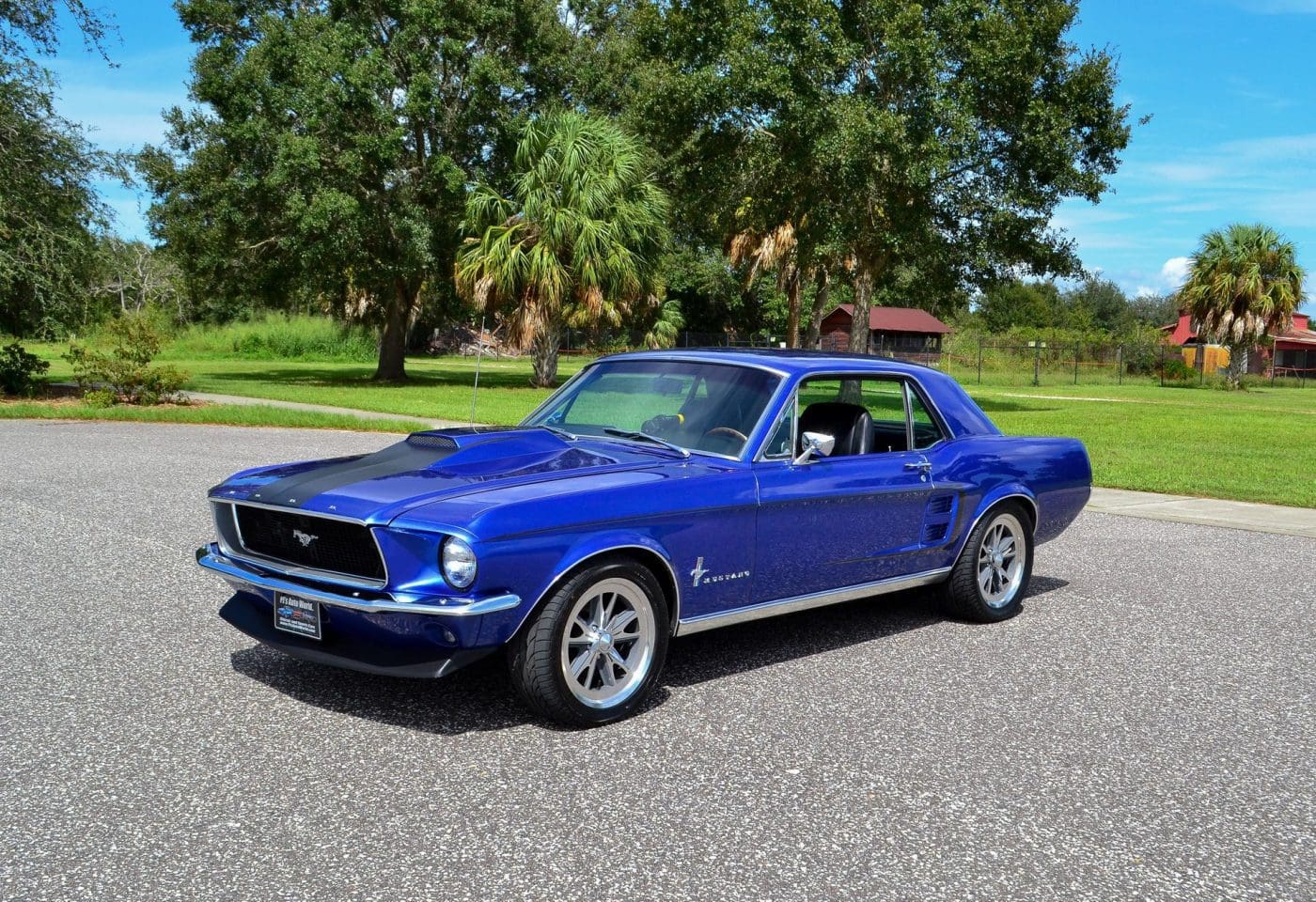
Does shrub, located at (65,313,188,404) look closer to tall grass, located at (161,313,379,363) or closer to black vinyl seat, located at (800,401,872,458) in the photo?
black vinyl seat, located at (800,401,872,458)

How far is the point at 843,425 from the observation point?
6094 millimetres

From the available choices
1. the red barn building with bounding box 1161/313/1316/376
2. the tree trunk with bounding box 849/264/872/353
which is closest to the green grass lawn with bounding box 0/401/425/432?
the tree trunk with bounding box 849/264/872/353

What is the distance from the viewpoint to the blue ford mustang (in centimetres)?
432

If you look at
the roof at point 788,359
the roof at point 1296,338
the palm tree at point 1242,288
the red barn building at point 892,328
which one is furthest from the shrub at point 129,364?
the roof at point 1296,338

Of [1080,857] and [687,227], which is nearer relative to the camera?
[1080,857]

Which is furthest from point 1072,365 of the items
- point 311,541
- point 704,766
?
point 311,541

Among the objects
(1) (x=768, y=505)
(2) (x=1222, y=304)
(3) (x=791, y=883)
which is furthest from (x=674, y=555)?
(2) (x=1222, y=304)

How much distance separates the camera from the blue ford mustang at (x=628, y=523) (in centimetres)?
432

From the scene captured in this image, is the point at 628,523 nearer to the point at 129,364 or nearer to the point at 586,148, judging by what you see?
the point at 129,364

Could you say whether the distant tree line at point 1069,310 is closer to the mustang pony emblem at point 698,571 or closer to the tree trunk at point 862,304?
the tree trunk at point 862,304

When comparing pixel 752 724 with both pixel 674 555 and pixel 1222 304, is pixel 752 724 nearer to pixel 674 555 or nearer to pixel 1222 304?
pixel 674 555

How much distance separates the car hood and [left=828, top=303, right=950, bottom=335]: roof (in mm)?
71162

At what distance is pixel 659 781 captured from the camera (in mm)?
4113

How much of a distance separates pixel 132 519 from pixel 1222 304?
4816 centimetres
